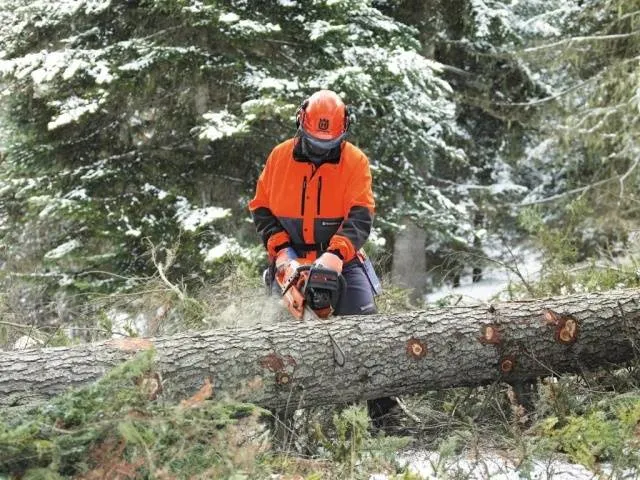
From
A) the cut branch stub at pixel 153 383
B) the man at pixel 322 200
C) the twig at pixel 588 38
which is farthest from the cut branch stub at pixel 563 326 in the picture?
the twig at pixel 588 38

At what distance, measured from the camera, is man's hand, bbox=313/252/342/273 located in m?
4.46

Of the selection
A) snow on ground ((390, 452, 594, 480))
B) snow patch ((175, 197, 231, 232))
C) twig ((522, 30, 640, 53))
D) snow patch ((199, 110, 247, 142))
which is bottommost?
snow on ground ((390, 452, 594, 480))

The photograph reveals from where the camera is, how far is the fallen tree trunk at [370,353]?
359cm

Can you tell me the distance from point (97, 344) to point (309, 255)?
1787 millimetres

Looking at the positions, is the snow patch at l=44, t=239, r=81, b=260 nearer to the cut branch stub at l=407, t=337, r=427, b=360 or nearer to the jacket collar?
the jacket collar

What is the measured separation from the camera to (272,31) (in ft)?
27.1

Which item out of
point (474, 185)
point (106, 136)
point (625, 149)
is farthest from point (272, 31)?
point (474, 185)

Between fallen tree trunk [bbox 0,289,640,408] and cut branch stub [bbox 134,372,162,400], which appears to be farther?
fallen tree trunk [bbox 0,289,640,408]

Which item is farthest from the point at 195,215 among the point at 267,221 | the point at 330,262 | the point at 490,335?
the point at 490,335

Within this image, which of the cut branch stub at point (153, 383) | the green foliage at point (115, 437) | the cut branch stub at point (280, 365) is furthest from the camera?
the cut branch stub at point (280, 365)

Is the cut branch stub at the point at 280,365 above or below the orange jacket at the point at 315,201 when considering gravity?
below

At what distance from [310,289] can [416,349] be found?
774 mm

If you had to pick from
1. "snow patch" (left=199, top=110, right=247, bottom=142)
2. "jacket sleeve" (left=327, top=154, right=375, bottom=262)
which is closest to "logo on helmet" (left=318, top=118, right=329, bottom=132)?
"jacket sleeve" (left=327, top=154, right=375, bottom=262)

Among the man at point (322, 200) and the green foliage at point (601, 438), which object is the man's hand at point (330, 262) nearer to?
the man at point (322, 200)
